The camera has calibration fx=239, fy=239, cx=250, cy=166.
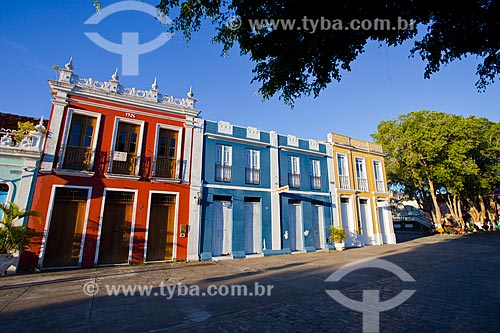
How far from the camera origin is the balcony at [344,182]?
16067 mm

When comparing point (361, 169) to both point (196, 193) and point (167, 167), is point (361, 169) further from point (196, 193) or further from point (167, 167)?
point (167, 167)

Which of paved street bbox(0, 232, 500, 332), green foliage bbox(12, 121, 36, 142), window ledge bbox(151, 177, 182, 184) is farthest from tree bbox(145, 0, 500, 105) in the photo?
green foliage bbox(12, 121, 36, 142)

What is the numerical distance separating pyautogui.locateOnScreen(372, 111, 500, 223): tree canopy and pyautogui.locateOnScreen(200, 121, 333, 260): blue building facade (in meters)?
13.2

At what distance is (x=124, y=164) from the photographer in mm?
10523

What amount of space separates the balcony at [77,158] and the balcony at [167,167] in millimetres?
2588

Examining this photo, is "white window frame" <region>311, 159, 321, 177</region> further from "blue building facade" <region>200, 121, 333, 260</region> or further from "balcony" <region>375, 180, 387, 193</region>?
"balcony" <region>375, 180, 387, 193</region>

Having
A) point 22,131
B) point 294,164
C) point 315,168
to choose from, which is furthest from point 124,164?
point 315,168

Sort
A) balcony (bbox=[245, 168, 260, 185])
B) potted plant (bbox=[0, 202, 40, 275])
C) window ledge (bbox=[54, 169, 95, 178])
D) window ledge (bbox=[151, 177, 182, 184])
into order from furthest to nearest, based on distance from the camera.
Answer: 1. balcony (bbox=[245, 168, 260, 185])
2. window ledge (bbox=[151, 177, 182, 184])
3. window ledge (bbox=[54, 169, 95, 178])
4. potted plant (bbox=[0, 202, 40, 275])

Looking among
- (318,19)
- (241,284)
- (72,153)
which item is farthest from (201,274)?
(318,19)

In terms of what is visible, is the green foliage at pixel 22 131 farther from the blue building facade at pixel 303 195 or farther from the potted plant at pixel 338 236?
Result: the potted plant at pixel 338 236

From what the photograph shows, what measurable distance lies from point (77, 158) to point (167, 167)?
11.5ft

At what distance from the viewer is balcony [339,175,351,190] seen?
633 inches

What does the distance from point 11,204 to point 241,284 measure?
26.4 feet

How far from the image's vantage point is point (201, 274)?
7996 mm
